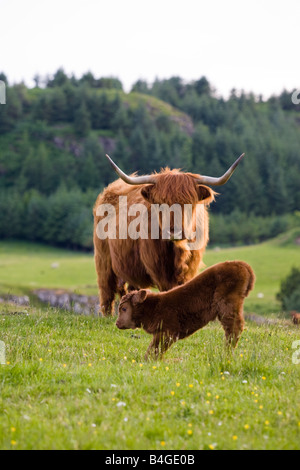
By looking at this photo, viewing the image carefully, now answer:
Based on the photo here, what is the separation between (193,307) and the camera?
6.45m

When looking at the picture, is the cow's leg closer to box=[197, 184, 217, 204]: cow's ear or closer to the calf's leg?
box=[197, 184, 217, 204]: cow's ear

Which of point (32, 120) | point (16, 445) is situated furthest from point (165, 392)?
point (32, 120)

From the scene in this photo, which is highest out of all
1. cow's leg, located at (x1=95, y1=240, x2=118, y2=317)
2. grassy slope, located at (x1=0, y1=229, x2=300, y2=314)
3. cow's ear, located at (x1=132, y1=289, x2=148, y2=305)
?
cow's ear, located at (x1=132, y1=289, x2=148, y2=305)

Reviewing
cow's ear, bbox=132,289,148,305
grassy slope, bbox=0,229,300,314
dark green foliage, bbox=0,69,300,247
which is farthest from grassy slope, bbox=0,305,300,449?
dark green foliage, bbox=0,69,300,247

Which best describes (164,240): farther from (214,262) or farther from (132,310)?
(214,262)

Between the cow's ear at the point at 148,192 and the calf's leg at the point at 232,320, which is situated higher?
the cow's ear at the point at 148,192

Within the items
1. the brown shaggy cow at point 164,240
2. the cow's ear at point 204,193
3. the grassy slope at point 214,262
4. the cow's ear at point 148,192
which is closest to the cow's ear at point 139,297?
the brown shaggy cow at point 164,240

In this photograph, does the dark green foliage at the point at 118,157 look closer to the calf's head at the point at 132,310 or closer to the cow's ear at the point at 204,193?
the cow's ear at the point at 204,193

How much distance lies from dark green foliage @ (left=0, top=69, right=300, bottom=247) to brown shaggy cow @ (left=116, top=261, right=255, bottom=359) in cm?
8261

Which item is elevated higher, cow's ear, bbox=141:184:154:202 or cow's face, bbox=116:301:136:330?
cow's ear, bbox=141:184:154:202

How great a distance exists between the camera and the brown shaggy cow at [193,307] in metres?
6.32

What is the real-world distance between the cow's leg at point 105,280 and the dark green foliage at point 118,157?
7813 cm

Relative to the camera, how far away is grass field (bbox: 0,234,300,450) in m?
4.06

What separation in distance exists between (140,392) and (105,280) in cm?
608
